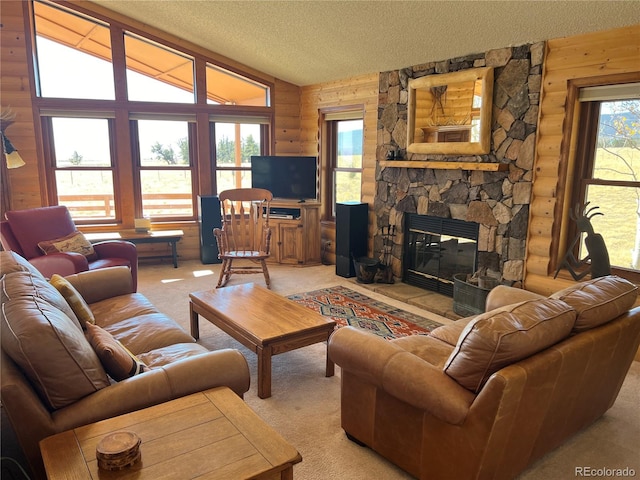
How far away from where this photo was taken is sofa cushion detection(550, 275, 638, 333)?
1.92 metres

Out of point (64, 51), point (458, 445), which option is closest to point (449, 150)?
point (458, 445)

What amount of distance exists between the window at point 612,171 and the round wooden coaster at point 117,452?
343 cm

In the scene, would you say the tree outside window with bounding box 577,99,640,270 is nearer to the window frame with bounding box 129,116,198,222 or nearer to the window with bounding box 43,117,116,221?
the window frame with bounding box 129,116,198,222

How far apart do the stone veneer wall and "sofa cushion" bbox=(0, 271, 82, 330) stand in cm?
334

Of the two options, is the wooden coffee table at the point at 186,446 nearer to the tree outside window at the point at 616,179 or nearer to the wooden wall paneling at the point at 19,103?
the tree outside window at the point at 616,179

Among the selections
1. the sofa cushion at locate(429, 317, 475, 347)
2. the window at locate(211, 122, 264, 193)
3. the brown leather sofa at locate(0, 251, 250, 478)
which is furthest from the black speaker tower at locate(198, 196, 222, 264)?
the sofa cushion at locate(429, 317, 475, 347)

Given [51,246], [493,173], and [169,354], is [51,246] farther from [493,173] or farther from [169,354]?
[493,173]

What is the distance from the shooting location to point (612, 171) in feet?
11.2

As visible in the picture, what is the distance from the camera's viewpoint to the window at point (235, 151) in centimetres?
622

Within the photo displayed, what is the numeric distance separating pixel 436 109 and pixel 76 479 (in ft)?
14.0

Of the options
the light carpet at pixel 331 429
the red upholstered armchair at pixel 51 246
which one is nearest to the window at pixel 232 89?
the red upholstered armchair at pixel 51 246

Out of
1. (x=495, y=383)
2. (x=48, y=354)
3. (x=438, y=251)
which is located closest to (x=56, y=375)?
(x=48, y=354)

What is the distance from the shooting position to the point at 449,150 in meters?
4.28

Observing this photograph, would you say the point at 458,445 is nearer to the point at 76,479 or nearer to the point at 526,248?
the point at 76,479
